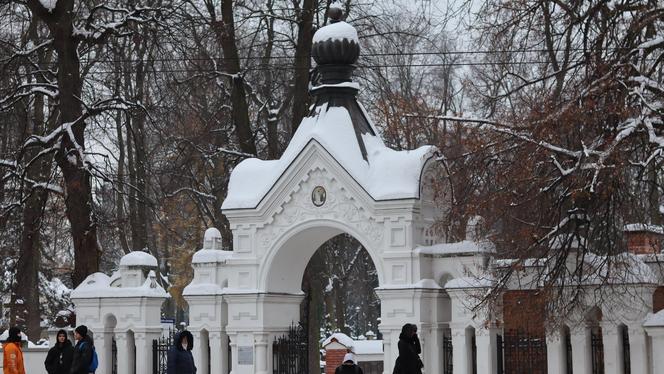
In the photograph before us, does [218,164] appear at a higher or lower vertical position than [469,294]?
higher

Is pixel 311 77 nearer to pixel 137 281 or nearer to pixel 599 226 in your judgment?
pixel 137 281

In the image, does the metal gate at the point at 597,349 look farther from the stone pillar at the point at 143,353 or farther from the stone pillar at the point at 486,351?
the stone pillar at the point at 143,353

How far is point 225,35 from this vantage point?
2473cm

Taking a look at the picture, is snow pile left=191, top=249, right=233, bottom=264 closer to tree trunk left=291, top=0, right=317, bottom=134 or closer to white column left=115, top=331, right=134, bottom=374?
white column left=115, top=331, right=134, bottom=374

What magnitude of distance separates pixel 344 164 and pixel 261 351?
11.0 feet

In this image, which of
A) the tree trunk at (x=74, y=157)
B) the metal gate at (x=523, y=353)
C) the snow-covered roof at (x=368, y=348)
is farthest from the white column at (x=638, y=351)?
the snow-covered roof at (x=368, y=348)

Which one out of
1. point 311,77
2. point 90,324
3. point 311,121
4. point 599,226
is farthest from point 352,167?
point 311,77

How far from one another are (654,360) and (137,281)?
8.96 meters

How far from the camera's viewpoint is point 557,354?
17.7m

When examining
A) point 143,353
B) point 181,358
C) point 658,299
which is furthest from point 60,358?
point 658,299

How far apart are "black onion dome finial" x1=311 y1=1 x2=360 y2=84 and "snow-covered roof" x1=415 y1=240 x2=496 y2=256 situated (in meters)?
3.25

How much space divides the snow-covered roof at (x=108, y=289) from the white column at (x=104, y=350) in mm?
670

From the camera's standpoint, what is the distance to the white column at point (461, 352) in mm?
18406

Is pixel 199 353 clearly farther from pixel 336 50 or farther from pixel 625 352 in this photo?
pixel 625 352
